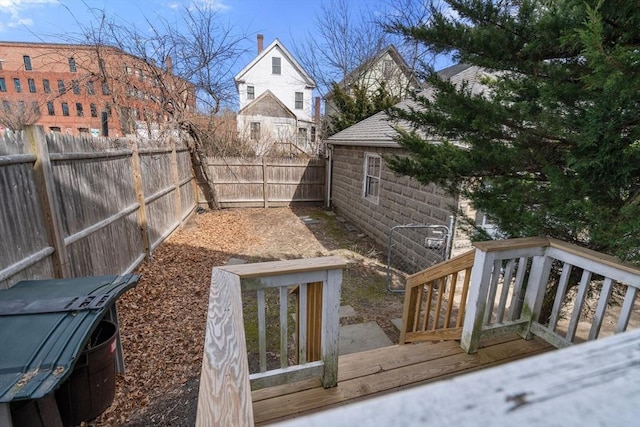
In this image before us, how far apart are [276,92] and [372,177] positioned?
60.2ft

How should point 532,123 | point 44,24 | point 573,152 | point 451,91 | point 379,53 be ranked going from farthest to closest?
point 379,53, point 44,24, point 451,91, point 532,123, point 573,152

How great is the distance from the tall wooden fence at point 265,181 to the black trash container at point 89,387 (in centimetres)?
849

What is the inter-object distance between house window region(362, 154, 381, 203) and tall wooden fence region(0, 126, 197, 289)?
16.8 feet

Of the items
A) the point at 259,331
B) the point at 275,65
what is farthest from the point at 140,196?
the point at 275,65

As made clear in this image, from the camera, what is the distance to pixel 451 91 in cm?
273

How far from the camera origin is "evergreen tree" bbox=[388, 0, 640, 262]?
6.06ft

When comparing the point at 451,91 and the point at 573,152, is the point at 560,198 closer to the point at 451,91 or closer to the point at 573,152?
the point at 573,152

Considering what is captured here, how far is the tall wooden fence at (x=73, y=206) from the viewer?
9.12 feet

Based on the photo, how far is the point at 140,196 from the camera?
18.4 feet

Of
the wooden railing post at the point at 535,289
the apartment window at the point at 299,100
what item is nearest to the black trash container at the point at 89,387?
the wooden railing post at the point at 535,289

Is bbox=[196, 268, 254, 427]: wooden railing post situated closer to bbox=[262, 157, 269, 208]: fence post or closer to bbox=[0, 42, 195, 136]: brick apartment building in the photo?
bbox=[0, 42, 195, 136]: brick apartment building

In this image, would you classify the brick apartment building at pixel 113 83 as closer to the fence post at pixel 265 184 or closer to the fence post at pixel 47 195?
the fence post at pixel 265 184

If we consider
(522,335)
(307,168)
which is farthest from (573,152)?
(307,168)

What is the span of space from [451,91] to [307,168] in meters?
8.91
